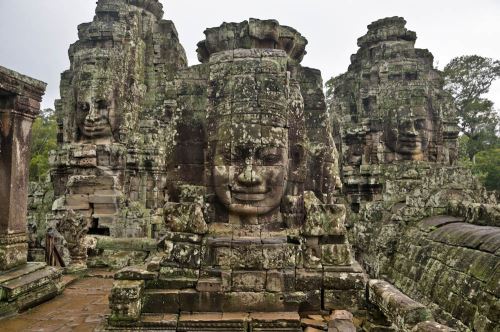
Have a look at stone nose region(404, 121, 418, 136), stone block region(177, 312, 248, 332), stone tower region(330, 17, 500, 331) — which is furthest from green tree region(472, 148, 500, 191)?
stone block region(177, 312, 248, 332)

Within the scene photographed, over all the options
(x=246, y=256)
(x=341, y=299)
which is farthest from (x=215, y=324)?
(x=341, y=299)

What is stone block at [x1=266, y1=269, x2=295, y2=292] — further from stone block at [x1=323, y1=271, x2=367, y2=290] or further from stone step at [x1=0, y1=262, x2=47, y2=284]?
stone step at [x1=0, y1=262, x2=47, y2=284]

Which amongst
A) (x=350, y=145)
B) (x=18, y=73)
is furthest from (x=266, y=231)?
(x=350, y=145)

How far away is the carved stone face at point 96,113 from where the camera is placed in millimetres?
11930

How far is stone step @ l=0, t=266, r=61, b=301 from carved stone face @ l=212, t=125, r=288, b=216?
311 centimetres

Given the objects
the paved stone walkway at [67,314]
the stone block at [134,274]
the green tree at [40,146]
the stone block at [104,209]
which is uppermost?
the green tree at [40,146]

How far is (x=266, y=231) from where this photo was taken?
532 centimetres

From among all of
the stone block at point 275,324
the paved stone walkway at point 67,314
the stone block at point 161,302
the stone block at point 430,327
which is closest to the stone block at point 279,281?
the stone block at point 275,324

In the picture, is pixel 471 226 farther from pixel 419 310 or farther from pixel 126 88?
pixel 126 88

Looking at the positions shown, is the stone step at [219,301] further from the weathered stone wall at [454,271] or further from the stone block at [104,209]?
the stone block at [104,209]

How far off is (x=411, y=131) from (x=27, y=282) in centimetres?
1143

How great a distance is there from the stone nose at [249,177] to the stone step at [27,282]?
11.4 feet

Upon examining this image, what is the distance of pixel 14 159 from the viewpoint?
6246mm

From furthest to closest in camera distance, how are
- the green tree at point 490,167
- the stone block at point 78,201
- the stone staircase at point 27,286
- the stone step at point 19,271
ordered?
1. the green tree at point 490,167
2. the stone block at point 78,201
3. the stone step at point 19,271
4. the stone staircase at point 27,286
